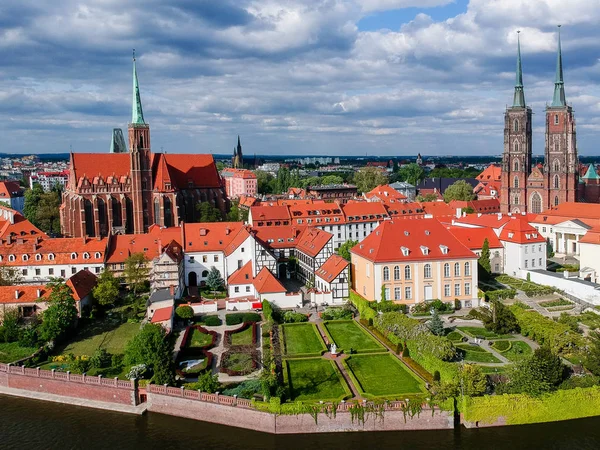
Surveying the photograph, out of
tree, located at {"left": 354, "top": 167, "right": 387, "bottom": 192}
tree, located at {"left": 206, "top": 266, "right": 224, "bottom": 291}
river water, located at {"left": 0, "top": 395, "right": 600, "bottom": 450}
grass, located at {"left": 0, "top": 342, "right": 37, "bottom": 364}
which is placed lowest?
river water, located at {"left": 0, "top": 395, "right": 600, "bottom": 450}

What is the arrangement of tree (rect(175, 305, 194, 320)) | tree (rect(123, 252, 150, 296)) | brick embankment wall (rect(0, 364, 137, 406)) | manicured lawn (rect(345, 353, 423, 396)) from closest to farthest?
manicured lawn (rect(345, 353, 423, 396))
brick embankment wall (rect(0, 364, 137, 406))
tree (rect(175, 305, 194, 320))
tree (rect(123, 252, 150, 296))

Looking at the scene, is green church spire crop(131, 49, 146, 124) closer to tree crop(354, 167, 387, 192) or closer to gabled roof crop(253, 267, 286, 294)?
gabled roof crop(253, 267, 286, 294)

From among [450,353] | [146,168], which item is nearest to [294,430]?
[450,353]

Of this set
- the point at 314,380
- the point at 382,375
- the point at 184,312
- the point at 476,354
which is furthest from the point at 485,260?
the point at 184,312

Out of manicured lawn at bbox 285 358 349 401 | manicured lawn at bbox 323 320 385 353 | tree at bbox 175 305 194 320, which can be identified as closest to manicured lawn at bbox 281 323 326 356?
manicured lawn at bbox 323 320 385 353

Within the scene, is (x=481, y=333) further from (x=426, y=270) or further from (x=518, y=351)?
(x=426, y=270)

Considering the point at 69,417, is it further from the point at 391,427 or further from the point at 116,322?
the point at 391,427

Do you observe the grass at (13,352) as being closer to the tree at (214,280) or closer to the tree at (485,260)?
the tree at (214,280)
